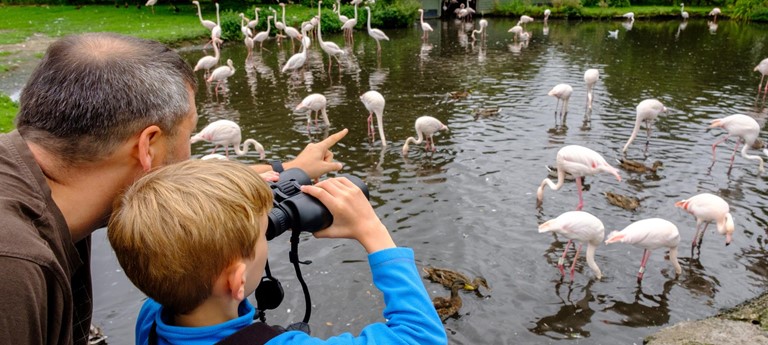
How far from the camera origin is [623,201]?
6773 mm

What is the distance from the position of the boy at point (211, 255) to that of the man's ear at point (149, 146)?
0.18 m

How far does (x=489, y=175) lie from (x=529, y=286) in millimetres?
2767

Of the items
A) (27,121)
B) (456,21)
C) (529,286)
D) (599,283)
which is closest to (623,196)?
(599,283)

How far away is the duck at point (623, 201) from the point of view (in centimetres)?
668

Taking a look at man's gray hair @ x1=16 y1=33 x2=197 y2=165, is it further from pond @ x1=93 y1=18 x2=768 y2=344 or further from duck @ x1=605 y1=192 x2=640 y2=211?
duck @ x1=605 y1=192 x2=640 y2=211

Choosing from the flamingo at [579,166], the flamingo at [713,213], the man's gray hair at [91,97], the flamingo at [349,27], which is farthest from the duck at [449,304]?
the flamingo at [349,27]

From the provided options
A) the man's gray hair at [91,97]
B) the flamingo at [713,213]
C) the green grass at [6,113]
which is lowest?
the flamingo at [713,213]

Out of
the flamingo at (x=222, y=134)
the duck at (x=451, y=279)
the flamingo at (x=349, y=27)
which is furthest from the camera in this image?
the flamingo at (x=349, y=27)

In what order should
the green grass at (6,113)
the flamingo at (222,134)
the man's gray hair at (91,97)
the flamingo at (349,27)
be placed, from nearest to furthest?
the man's gray hair at (91,97)
the green grass at (6,113)
the flamingo at (222,134)
the flamingo at (349,27)

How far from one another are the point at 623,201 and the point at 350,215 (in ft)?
19.7

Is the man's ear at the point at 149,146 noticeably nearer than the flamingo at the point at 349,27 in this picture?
Yes

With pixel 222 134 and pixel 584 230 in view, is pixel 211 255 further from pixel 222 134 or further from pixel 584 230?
pixel 222 134

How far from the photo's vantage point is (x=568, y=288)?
17.2ft

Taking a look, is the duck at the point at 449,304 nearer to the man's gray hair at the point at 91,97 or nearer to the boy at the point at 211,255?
the boy at the point at 211,255
